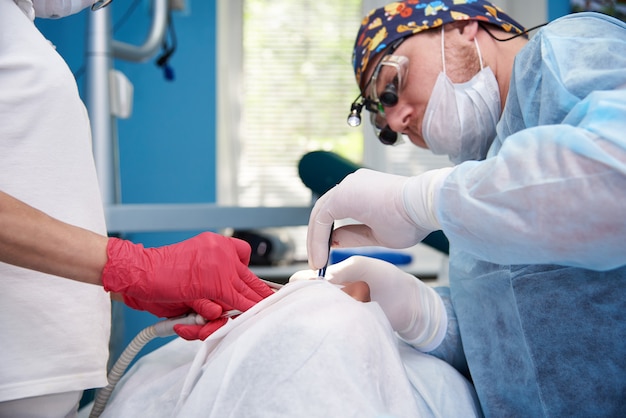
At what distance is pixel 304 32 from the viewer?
3760mm

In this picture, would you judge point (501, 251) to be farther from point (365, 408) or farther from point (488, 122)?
point (488, 122)

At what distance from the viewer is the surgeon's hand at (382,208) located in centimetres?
93

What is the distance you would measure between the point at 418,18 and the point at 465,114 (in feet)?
0.85

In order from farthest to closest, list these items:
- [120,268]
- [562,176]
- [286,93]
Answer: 1. [286,93]
2. [120,268]
3. [562,176]

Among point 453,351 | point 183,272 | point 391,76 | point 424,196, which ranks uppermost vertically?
point 391,76

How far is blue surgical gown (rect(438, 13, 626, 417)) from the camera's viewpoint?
0.75m

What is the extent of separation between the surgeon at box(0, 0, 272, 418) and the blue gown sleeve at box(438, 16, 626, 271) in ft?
1.29

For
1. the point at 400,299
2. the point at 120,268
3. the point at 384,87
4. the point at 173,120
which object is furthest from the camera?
the point at 173,120

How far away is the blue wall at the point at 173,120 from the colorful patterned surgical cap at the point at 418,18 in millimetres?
1885

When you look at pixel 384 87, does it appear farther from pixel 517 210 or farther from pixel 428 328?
pixel 517 210

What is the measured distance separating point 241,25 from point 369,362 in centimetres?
328

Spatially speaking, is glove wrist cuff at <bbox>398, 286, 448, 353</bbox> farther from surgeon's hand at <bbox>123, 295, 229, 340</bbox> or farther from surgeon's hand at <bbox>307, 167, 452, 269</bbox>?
surgeon's hand at <bbox>123, 295, 229, 340</bbox>

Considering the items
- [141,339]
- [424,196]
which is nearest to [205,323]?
[141,339]

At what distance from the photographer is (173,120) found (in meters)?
3.16
